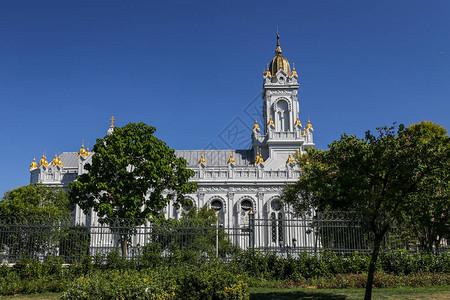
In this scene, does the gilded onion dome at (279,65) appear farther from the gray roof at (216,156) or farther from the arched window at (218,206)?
the arched window at (218,206)

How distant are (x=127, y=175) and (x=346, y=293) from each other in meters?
16.4

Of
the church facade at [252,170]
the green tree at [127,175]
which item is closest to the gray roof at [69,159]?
the church facade at [252,170]

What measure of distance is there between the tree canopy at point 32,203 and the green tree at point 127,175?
652 centimetres

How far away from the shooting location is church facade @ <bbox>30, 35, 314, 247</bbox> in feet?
131

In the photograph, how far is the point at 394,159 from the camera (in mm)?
10336

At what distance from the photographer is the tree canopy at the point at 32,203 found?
29.6m

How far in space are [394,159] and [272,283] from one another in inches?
262

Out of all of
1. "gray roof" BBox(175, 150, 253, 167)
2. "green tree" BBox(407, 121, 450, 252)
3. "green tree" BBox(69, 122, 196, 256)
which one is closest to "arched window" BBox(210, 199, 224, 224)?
"gray roof" BBox(175, 150, 253, 167)

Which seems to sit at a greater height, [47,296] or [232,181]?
[232,181]

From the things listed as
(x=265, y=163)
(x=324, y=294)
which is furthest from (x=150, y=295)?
(x=265, y=163)

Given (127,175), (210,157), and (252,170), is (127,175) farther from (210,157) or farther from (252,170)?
(210,157)

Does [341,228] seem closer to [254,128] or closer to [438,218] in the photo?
[438,218]

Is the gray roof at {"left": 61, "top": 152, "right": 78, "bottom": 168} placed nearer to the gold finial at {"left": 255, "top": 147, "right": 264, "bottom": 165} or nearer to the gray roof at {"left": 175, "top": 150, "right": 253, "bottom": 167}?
the gray roof at {"left": 175, "top": 150, "right": 253, "bottom": 167}

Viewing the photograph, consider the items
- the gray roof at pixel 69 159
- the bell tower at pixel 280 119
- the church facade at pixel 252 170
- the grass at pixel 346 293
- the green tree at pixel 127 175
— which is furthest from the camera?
the gray roof at pixel 69 159
